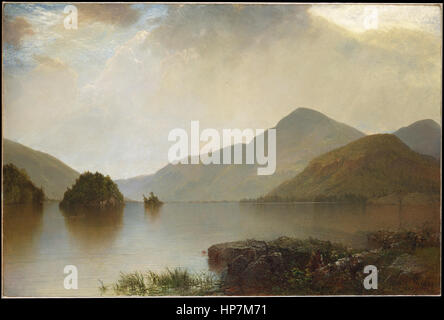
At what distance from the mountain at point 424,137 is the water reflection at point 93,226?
4109 millimetres

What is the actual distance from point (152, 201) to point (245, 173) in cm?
135

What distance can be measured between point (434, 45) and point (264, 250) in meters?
3.70

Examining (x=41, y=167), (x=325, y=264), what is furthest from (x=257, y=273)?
(x=41, y=167)

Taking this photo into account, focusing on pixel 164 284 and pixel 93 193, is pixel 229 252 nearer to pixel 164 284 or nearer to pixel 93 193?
pixel 164 284

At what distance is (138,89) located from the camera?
604 centimetres

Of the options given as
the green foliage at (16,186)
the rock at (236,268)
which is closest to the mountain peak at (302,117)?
the rock at (236,268)

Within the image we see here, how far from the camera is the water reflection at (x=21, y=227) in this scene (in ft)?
19.1

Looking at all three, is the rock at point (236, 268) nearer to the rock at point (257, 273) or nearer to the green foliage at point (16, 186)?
the rock at point (257, 273)

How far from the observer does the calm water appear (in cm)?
575

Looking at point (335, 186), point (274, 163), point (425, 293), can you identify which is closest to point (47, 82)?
point (274, 163)

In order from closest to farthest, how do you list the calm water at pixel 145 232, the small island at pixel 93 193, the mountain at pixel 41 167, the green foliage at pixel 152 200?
the calm water at pixel 145 232
the mountain at pixel 41 167
the small island at pixel 93 193
the green foliage at pixel 152 200

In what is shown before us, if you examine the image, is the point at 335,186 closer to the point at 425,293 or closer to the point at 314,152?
the point at 314,152

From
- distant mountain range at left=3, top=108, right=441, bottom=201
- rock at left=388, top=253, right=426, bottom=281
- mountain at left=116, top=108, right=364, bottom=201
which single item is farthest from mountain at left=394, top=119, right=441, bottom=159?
rock at left=388, top=253, right=426, bottom=281

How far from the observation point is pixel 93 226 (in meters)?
6.00
